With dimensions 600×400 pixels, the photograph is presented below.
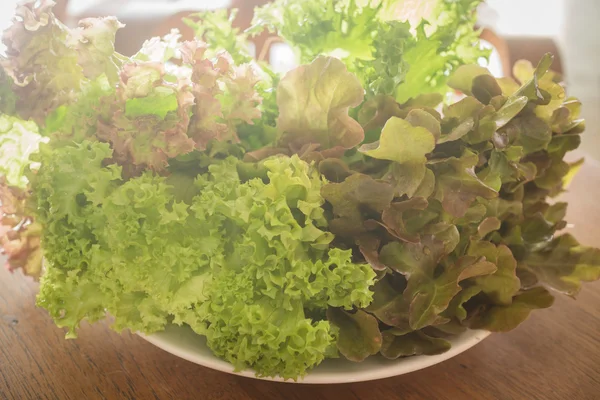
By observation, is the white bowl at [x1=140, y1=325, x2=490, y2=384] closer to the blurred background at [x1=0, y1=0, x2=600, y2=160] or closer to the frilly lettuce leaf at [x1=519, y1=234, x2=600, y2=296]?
the frilly lettuce leaf at [x1=519, y1=234, x2=600, y2=296]

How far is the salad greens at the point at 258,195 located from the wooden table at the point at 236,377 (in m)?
0.08

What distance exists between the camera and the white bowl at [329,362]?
0.73 metres

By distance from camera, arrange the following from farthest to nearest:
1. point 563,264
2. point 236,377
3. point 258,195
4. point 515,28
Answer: point 515,28
point 563,264
point 236,377
point 258,195

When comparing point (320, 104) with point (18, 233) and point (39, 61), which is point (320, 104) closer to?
point (39, 61)

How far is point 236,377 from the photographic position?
82 cm

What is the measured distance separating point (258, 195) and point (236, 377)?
0.30 metres

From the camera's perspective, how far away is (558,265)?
96 centimetres

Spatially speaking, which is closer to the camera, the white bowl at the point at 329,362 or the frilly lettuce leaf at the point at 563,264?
the white bowl at the point at 329,362

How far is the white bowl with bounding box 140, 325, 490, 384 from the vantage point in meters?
0.73

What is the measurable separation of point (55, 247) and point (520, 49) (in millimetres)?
2142

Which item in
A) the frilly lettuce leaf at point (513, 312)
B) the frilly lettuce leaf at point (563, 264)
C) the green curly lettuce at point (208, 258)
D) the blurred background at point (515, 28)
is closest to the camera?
the green curly lettuce at point (208, 258)

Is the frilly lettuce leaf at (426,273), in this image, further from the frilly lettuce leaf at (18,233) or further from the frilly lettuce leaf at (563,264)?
the frilly lettuce leaf at (18,233)

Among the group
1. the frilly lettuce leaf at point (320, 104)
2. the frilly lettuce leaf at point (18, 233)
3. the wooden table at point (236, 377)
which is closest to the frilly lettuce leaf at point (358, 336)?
the wooden table at point (236, 377)

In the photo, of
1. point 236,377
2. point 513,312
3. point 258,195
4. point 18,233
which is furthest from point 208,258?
point 513,312
